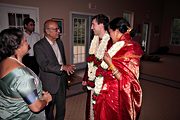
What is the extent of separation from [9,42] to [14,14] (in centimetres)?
371

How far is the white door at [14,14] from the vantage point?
4.23 m

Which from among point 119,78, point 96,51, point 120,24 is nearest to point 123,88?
point 119,78

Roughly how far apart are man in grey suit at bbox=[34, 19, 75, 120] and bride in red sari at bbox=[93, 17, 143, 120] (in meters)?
0.53

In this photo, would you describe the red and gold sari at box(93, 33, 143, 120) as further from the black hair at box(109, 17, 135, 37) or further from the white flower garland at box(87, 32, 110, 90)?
the white flower garland at box(87, 32, 110, 90)

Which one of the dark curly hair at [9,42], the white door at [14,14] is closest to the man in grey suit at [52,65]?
the dark curly hair at [9,42]

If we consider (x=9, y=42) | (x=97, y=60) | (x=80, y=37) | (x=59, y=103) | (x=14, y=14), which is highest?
(x=14, y=14)

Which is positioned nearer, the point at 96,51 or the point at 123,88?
the point at 123,88

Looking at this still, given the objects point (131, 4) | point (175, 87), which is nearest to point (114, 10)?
point (131, 4)

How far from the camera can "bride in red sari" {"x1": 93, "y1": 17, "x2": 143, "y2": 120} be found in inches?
73.3

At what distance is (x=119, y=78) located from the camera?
1.87 metres

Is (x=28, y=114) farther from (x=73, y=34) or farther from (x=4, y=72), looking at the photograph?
(x=73, y=34)

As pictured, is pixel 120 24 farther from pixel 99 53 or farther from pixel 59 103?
pixel 59 103

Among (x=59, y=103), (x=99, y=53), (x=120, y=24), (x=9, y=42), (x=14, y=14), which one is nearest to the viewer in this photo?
(x=9, y=42)

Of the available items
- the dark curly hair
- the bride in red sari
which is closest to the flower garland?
the bride in red sari
